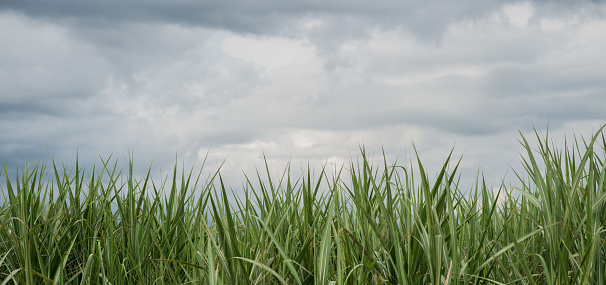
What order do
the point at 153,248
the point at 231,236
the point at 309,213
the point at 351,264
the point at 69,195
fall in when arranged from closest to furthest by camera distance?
the point at 231,236
the point at 351,264
the point at 309,213
the point at 153,248
the point at 69,195

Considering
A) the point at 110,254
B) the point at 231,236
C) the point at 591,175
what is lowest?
the point at 110,254

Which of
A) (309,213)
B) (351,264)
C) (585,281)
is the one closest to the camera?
(585,281)

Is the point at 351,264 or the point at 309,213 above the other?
the point at 309,213

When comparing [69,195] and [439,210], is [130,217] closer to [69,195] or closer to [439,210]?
[69,195]

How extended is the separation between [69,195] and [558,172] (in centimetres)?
317

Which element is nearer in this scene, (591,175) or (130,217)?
(591,175)

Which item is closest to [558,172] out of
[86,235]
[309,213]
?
[309,213]

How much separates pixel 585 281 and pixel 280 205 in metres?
1.85

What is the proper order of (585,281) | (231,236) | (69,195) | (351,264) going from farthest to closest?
(69,195), (351,264), (231,236), (585,281)

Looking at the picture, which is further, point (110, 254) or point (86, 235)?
point (86, 235)

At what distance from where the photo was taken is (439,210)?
248 centimetres

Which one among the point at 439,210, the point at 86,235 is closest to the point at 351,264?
the point at 439,210

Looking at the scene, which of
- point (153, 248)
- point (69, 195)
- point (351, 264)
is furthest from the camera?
point (69, 195)

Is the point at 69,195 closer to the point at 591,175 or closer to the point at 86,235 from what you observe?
the point at 86,235
